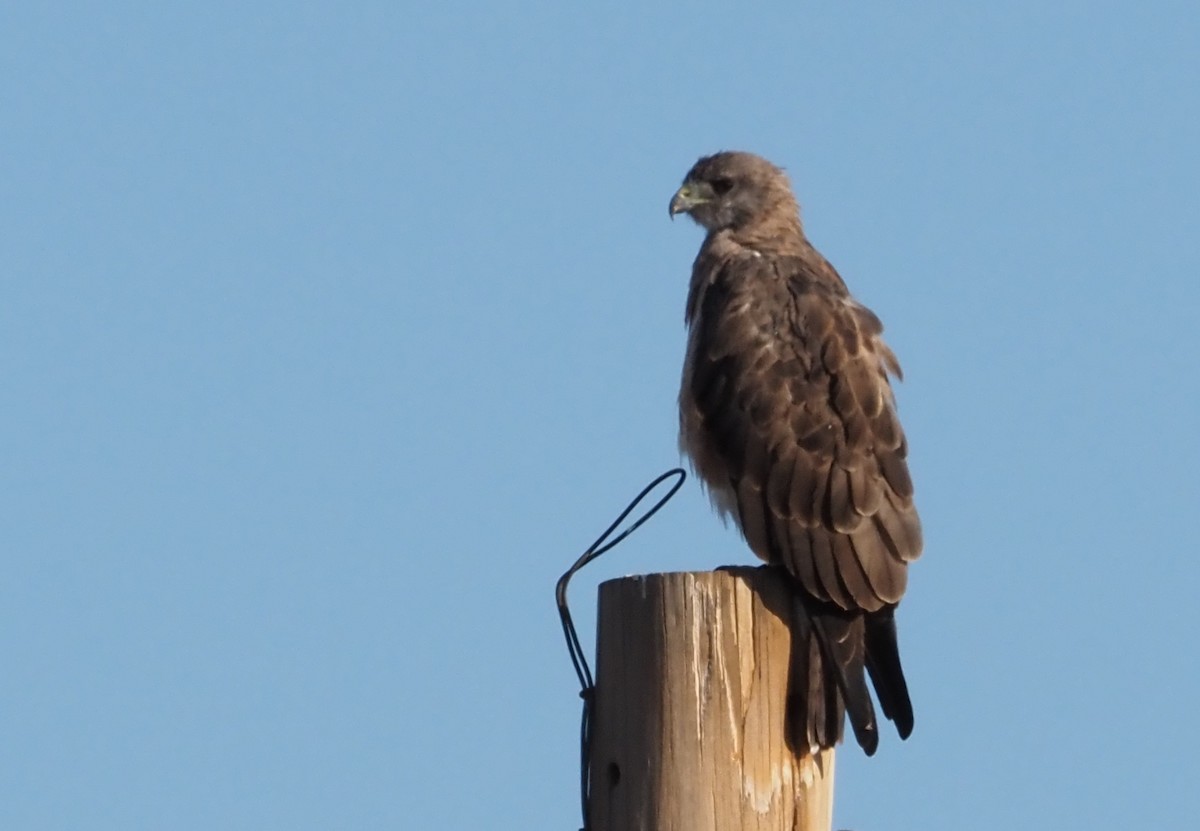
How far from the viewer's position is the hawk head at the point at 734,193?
342 inches

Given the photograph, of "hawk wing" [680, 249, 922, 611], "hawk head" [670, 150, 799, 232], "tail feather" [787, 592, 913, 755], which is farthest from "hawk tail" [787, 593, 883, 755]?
"hawk head" [670, 150, 799, 232]

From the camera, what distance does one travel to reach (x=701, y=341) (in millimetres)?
7035

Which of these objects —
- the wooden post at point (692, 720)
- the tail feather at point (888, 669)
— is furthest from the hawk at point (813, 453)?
the wooden post at point (692, 720)

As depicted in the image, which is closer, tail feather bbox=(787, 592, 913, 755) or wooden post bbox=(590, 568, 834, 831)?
wooden post bbox=(590, 568, 834, 831)

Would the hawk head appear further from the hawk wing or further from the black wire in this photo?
the black wire

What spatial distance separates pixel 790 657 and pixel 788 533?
1359 millimetres

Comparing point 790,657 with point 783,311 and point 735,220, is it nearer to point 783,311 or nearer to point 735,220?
point 783,311

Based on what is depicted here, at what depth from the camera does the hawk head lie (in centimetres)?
868

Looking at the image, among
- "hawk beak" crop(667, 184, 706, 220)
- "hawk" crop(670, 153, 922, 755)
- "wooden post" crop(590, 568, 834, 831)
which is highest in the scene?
"hawk beak" crop(667, 184, 706, 220)

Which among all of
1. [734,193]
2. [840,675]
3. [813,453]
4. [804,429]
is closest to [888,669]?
[840,675]

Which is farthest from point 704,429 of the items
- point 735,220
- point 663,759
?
point 663,759

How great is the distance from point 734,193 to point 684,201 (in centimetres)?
26

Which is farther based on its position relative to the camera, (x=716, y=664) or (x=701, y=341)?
(x=701, y=341)

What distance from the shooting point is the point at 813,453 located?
619 centimetres
